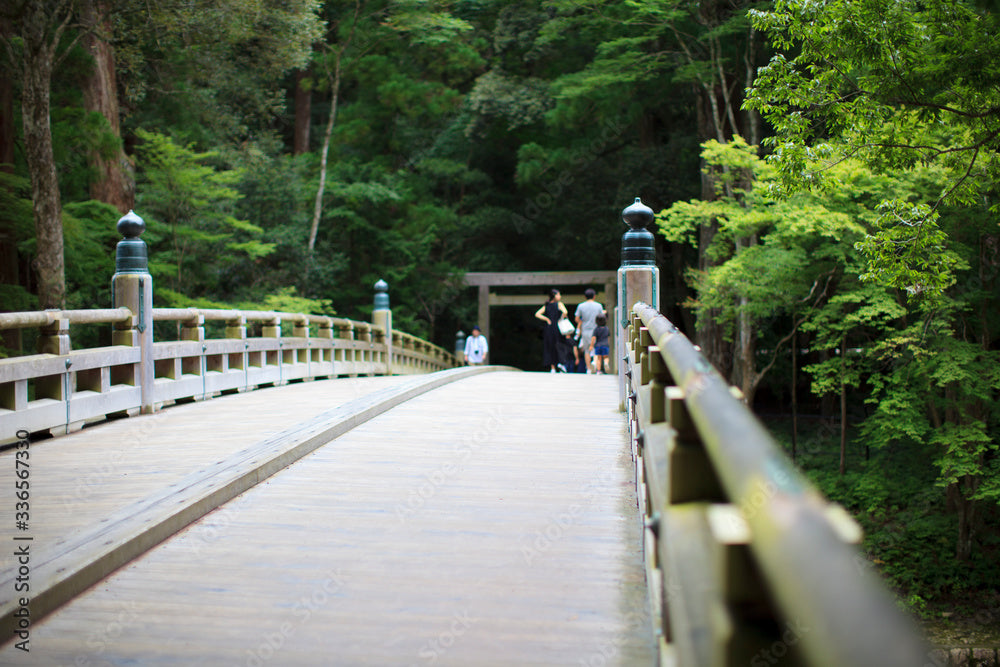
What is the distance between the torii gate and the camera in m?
25.4

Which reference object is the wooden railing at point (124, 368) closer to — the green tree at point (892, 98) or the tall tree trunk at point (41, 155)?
the tall tree trunk at point (41, 155)

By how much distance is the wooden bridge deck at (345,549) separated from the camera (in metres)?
3.00

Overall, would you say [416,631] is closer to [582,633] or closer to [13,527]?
[582,633]

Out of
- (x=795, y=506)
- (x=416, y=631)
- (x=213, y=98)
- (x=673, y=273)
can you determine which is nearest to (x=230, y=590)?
(x=416, y=631)

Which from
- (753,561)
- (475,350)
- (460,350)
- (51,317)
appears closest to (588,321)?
(475,350)

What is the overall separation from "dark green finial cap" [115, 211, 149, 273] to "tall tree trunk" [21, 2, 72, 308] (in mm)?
5166

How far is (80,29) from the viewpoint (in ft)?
50.9

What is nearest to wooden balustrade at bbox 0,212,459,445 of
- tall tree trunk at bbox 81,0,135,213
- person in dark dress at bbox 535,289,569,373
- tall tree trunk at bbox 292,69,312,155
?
person in dark dress at bbox 535,289,569,373

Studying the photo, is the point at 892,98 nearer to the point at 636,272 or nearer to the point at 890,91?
the point at 890,91

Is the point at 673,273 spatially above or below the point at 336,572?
above

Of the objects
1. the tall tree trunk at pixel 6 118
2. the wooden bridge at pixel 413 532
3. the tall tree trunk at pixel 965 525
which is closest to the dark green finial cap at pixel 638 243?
the wooden bridge at pixel 413 532

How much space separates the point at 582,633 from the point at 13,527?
2.87 metres

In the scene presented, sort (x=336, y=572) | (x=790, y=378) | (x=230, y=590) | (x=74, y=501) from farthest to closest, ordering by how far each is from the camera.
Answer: (x=790, y=378) → (x=74, y=501) → (x=336, y=572) → (x=230, y=590)

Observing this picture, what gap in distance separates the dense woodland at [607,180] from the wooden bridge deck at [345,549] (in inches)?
208
